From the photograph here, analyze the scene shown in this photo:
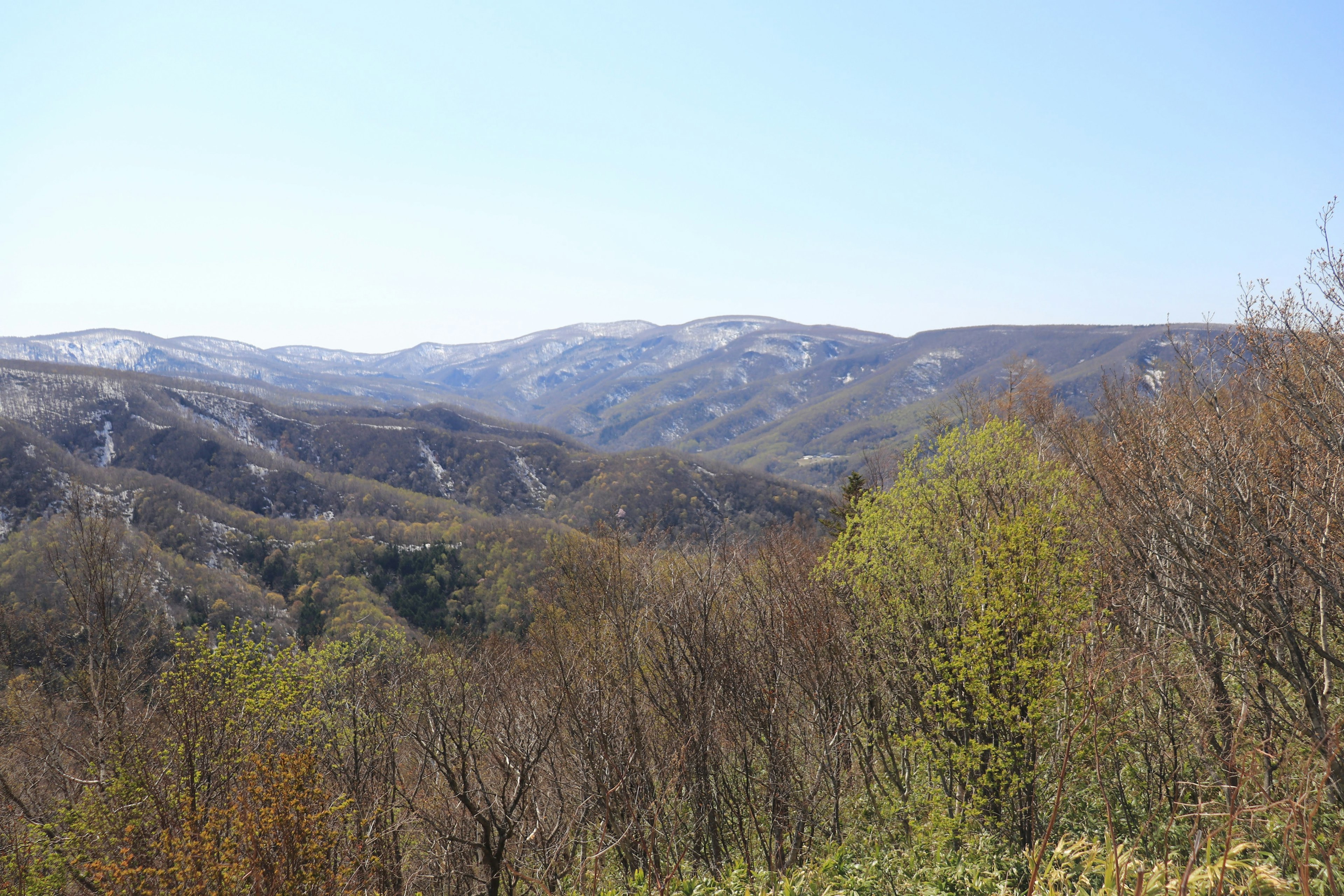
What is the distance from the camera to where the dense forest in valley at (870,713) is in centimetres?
1008

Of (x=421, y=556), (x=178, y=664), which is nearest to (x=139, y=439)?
(x=421, y=556)

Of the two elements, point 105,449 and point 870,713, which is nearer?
point 870,713

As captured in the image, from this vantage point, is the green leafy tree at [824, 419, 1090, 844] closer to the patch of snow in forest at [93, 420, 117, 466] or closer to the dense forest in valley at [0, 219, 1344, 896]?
the dense forest in valley at [0, 219, 1344, 896]

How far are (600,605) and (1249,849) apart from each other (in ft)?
68.2

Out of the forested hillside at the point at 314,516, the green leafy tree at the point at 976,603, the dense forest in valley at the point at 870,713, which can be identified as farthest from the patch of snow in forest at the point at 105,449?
the green leafy tree at the point at 976,603

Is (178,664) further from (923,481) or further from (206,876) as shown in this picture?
(923,481)

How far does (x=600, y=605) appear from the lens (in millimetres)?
27062

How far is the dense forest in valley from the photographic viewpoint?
10.1 m

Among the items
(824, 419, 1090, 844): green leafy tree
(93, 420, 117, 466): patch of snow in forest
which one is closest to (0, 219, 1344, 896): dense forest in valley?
(824, 419, 1090, 844): green leafy tree

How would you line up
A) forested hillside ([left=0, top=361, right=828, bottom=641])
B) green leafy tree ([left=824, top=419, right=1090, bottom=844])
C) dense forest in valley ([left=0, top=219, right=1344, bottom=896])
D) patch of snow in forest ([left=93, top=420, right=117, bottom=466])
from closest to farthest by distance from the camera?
dense forest in valley ([left=0, top=219, right=1344, bottom=896]) → green leafy tree ([left=824, top=419, right=1090, bottom=844]) → forested hillside ([left=0, top=361, right=828, bottom=641]) → patch of snow in forest ([left=93, top=420, right=117, bottom=466])

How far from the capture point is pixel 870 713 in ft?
66.9

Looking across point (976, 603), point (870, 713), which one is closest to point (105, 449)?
point (870, 713)

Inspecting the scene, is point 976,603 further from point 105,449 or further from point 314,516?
point 105,449

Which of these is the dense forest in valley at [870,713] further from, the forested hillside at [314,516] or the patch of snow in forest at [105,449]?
the patch of snow in forest at [105,449]
